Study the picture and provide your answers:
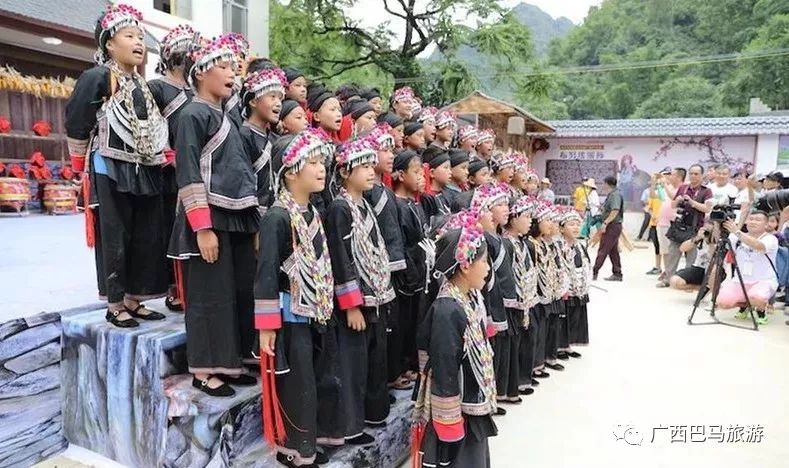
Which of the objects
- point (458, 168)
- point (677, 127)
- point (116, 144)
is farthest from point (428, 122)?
point (677, 127)

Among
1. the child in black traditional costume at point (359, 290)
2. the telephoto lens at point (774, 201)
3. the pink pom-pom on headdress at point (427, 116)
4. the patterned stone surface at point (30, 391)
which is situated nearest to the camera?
the child in black traditional costume at point (359, 290)

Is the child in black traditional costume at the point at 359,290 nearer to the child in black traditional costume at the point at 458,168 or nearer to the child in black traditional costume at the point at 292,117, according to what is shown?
the child in black traditional costume at the point at 292,117

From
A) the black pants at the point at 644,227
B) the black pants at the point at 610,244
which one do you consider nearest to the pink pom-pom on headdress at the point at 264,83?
the black pants at the point at 610,244

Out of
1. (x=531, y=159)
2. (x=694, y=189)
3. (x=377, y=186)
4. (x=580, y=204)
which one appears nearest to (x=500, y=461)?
(x=377, y=186)

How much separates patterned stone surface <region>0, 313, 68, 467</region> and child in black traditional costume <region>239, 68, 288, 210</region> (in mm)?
1378

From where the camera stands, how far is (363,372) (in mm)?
2818

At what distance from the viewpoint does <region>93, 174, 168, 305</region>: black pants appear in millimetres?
2764

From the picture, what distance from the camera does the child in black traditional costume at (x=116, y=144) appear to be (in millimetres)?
2715

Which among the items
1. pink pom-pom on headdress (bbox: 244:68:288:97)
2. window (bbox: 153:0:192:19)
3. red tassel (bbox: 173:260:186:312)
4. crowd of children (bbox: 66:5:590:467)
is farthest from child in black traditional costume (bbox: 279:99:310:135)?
window (bbox: 153:0:192:19)

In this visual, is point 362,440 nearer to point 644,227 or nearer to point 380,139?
point 380,139

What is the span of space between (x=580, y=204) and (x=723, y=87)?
1473 centimetres

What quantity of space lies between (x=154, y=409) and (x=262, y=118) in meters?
1.52

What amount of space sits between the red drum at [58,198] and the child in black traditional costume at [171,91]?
18.4 ft

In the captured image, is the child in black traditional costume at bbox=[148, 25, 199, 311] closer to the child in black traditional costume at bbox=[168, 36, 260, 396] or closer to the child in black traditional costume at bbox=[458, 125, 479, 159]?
the child in black traditional costume at bbox=[168, 36, 260, 396]
